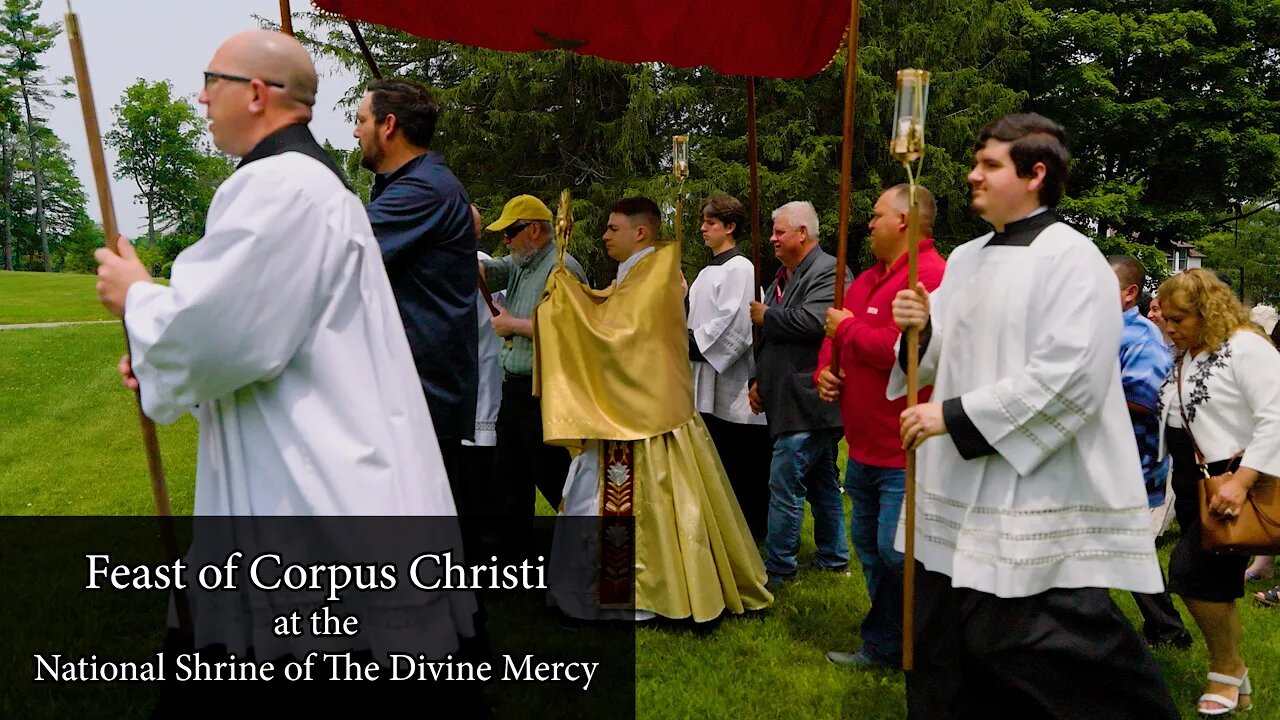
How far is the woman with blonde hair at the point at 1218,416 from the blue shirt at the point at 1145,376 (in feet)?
Result: 2.78

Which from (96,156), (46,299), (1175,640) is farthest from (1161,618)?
(46,299)

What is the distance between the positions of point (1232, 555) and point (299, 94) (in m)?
3.65

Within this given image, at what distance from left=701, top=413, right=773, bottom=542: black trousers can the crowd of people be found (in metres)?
0.02

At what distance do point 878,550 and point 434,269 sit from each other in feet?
7.01

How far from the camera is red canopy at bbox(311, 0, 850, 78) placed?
5.10 m

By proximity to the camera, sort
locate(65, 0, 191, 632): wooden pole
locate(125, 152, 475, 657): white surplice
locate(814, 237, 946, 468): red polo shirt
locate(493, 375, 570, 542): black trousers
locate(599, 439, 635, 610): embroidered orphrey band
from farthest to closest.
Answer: locate(493, 375, 570, 542): black trousers → locate(599, 439, 635, 610): embroidered orphrey band → locate(814, 237, 946, 468): red polo shirt → locate(65, 0, 191, 632): wooden pole → locate(125, 152, 475, 657): white surplice

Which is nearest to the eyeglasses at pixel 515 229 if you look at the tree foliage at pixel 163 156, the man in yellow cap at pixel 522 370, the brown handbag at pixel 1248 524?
the man in yellow cap at pixel 522 370

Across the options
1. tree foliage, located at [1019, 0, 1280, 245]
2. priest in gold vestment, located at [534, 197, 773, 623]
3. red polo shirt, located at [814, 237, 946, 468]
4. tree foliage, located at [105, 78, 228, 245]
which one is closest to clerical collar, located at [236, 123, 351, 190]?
red polo shirt, located at [814, 237, 946, 468]

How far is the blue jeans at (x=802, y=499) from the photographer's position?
546 cm

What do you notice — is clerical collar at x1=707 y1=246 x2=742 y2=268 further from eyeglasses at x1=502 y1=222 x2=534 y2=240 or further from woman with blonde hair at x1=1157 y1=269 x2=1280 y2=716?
woman with blonde hair at x1=1157 y1=269 x2=1280 y2=716

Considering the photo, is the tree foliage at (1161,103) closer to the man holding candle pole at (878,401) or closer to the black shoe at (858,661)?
the man holding candle pole at (878,401)

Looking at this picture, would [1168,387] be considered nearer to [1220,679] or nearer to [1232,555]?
[1232,555]

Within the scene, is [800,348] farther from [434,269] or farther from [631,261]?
[434,269]

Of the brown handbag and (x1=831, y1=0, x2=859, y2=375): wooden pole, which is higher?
(x1=831, y1=0, x2=859, y2=375): wooden pole
